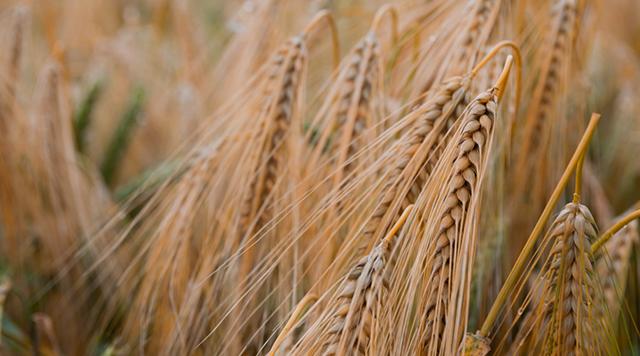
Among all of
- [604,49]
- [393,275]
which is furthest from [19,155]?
[604,49]

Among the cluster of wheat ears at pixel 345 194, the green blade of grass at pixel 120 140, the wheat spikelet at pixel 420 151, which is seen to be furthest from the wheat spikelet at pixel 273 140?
Answer: the green blade of grass at pixel 120 140

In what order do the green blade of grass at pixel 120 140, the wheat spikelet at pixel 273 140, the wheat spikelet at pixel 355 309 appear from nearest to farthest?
the wheat spikelet at pixel 355 309 → the wheat spikelet at pixel 273 140 → the green blade of grass at pixel 120 140

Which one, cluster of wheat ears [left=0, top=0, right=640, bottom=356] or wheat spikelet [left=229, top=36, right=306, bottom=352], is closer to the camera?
cluster of wheat ears [left=0, top=0, right=640, bottom=356]

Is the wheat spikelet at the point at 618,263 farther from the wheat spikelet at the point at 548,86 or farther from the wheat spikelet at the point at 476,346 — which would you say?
the wheat spikelet at the point at 476,346

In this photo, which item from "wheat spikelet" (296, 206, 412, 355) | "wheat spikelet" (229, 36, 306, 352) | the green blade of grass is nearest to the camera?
"wheat spikelet" (296, 206, 412, 355)

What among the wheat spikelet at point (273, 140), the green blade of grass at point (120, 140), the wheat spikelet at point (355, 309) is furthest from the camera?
the green blade of grass at point (120, 140)

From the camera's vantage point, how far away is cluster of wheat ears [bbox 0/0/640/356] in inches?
25.7

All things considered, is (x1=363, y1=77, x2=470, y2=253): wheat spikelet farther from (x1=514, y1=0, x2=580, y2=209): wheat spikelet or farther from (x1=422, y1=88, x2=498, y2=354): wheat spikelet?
(x1=514, y1=0, x2=580, y2=209): wheat spikelet

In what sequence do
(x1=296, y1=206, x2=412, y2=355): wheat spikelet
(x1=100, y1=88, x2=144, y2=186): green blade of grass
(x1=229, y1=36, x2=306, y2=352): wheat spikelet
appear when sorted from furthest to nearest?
(x1=100, y1=88, x2=144, y2=186): green blade of grass, (x1=229, y1=36, x2=306, y2=352): wheat spikelet, (x1=296, y1=206, x2=412, y2=355): wheat spikelet

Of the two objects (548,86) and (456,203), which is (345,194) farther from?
(548,86)

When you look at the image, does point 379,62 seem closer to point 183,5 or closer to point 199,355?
point 199,355

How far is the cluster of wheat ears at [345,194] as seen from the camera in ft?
2.14

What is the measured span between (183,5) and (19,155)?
58cm

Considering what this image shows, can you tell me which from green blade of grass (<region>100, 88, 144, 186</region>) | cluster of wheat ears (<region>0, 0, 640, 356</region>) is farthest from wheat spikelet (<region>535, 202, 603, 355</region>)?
green blade of grass (<region>100, 88, 144, 186</region>)
